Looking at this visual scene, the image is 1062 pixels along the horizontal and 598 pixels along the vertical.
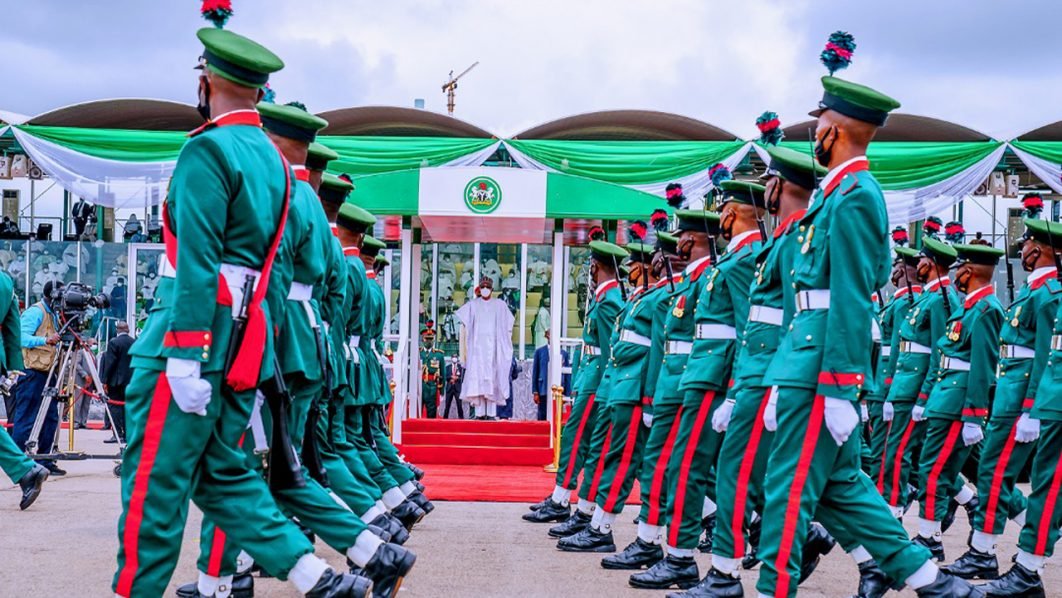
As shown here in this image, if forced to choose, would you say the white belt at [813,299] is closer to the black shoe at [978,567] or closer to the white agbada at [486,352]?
the black shoe at [978,567]

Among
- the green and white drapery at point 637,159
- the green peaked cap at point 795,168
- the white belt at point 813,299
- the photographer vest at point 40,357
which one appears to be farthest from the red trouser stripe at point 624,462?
the green and white drapery at point 637,159

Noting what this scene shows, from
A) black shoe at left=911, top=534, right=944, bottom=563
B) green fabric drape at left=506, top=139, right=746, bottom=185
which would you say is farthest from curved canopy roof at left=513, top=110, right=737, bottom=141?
black shoe at left=911, top=534, right=944, bottom=563

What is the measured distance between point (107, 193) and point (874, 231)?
14909 millimetres

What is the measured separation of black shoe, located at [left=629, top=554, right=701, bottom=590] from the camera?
618cm

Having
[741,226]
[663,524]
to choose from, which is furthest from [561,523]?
[741,226]

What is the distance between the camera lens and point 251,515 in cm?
399

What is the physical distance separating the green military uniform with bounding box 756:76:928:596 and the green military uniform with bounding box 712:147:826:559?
453 mm

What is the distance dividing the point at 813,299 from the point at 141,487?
2446 millimetres

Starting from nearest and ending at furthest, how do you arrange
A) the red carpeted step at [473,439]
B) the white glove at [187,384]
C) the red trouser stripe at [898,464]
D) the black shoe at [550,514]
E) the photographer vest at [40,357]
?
the white glove at [187,384], the red trouser stripe at [898,464], the black shoe at [550,514], the photographer vest at [40,357], the red carpeted step at [473,439]

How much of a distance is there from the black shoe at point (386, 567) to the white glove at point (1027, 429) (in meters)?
3.42

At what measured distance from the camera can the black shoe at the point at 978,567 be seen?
6.64m

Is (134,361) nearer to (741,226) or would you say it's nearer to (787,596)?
(787,596)

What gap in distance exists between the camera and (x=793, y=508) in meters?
4.55

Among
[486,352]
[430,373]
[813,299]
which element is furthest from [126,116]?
[813,299]
